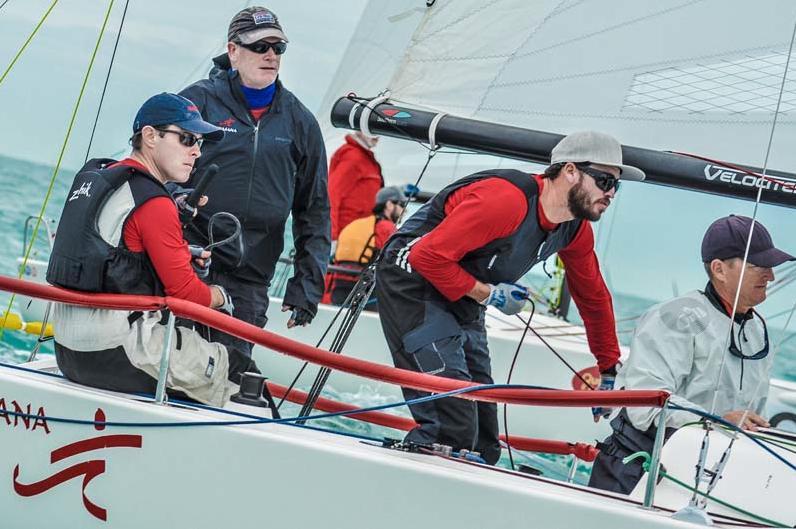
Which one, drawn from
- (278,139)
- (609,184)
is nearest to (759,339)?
(609,184)

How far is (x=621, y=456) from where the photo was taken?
3316mm

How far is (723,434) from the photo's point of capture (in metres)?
3.18

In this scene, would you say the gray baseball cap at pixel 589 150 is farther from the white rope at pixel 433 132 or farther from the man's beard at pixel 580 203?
the white rope at pixel 433 132

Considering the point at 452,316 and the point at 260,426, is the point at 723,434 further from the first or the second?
the point at 260,426

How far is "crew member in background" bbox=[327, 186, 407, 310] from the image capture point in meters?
6.86

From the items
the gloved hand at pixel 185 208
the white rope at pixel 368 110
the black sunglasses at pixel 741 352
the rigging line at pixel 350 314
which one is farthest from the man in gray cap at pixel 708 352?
the white rope at pixel 368 110

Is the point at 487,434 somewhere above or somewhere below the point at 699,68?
below

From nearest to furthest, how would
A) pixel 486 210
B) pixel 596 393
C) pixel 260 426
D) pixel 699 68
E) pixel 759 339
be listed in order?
1. pixel 596 393
2. pixel 260 426
3. pixel 486 210
4. pixel 759 339
5. pixel 699 68

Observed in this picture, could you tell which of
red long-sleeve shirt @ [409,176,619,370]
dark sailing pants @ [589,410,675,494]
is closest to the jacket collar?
dark sailing pants @ [589,410,675,494]

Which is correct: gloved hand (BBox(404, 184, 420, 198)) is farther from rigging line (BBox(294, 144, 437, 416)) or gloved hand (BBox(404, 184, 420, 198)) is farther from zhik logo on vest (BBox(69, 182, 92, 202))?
zhik logo on vest (BBox(69, 182, 92, 202))

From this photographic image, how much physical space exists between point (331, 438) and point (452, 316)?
1.69ft

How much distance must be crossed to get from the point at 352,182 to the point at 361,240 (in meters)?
0.70

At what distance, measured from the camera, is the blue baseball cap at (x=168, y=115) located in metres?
3.06

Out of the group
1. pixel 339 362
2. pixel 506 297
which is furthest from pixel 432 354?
pixel 339 362
